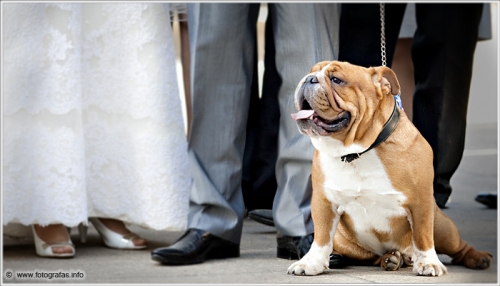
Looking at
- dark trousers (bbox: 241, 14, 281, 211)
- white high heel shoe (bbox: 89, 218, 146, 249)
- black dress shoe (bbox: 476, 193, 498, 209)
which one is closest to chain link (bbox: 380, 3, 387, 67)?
dark trousers (bbox: 241, 14, 281, 211)

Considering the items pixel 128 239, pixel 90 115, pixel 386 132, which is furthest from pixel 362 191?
pixel 90 115

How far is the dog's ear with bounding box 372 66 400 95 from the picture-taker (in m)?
0.91

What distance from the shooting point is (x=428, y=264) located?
1.04 meters

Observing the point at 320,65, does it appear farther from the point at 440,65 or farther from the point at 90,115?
the point at 90,115

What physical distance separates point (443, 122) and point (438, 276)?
0.85ft

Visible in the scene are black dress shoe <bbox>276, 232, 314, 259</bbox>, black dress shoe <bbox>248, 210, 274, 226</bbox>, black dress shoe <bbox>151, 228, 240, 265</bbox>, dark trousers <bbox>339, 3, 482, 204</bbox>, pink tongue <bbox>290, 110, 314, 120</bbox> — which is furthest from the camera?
black dress shoe <bbox>151, 228, 240, 265</bbox>

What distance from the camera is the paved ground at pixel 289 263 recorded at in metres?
1.03

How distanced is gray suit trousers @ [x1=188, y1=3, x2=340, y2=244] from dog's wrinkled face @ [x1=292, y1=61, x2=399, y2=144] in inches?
4.5

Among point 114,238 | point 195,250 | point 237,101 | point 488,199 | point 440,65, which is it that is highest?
point 440,65

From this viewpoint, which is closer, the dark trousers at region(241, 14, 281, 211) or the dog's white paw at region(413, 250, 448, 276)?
the dog's white paw at region(413, 250, 448, 276)

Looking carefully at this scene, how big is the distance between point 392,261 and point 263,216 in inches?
15.8

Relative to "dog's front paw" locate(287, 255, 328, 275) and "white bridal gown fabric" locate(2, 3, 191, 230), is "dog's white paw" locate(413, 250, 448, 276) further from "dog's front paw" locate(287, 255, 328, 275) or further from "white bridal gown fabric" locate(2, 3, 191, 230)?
"white bridal gown fabric" locate(2, 3, 191, 230)

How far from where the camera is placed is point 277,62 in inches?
46.5

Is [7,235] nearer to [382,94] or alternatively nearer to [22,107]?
[22,107]
